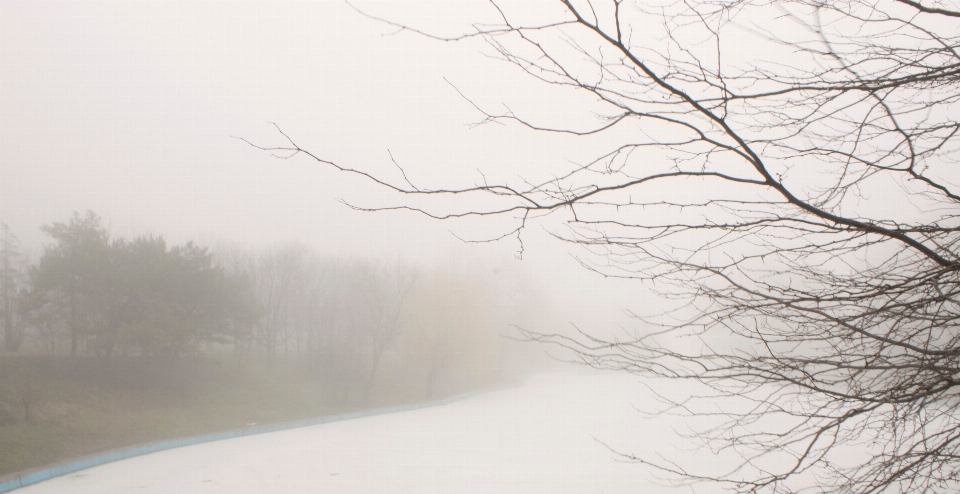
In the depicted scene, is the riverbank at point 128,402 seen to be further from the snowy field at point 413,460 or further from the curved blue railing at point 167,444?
the snowy field at point 413,460

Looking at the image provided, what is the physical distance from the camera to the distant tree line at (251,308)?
16438 millimetres

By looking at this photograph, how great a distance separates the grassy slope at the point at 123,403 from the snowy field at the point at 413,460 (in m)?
1.78

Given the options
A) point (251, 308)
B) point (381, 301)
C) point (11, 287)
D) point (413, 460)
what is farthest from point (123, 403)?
point (381, 301)

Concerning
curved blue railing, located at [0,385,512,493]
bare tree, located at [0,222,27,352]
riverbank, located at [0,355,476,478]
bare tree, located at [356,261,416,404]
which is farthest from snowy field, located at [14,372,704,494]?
bare tree, located at [0,222,27,352]

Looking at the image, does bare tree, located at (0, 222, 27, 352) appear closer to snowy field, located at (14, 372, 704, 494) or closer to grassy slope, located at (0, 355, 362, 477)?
grassy slope, located at (0, 355, 362, 477)

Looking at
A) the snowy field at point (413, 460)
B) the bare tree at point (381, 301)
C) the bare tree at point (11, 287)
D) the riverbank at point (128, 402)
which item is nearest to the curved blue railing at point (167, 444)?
the snowy field at point (413, 460)

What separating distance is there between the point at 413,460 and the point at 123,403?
336 inches

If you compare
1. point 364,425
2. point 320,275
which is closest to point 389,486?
point 364,425

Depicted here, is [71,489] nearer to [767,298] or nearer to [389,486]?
[389,486]

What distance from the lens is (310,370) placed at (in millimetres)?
22984

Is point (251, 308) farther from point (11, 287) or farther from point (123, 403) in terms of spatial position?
point (11, 287)

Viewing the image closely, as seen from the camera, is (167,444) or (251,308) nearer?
(167,444)

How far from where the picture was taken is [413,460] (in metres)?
13.1

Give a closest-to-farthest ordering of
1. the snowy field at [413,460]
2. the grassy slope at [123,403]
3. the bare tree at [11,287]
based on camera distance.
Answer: the snowy field at [413,460], the grassy slope at [123,403], the bare tree at [11,287]
